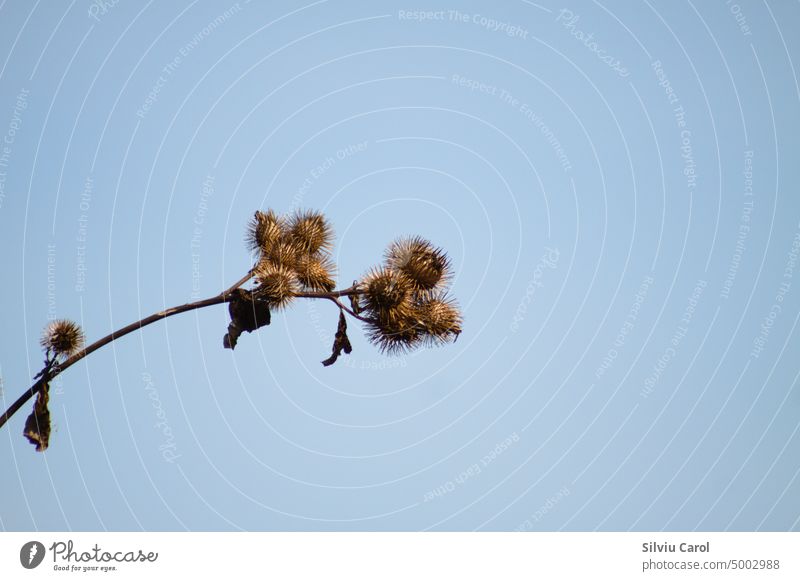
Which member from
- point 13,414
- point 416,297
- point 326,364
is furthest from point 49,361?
point 416,297

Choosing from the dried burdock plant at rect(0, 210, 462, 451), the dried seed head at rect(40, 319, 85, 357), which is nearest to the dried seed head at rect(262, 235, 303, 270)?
the dried burdock plant at rect(0, 210, 462, 451)

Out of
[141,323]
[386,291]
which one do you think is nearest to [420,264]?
[386,291]

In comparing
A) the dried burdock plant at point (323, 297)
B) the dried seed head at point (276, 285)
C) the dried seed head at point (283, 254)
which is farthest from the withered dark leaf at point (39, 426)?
the dried seed head at point (283, 254)

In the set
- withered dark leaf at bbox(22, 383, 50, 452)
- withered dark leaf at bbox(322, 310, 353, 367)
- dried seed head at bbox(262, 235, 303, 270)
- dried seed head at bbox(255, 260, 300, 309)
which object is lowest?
withered dark leaf at bbox(22, 383, 50, 452)

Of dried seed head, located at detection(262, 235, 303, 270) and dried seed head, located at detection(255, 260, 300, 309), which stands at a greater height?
dried seed head, located at detection(262, 235, 303, 270)

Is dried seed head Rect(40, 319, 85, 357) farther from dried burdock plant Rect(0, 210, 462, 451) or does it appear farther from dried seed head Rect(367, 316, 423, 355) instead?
dried seed head Rect(367, 316, 423, 355)

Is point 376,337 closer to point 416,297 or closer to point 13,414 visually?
point 416,297

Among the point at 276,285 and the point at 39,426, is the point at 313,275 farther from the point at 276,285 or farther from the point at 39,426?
the point at 39,426
